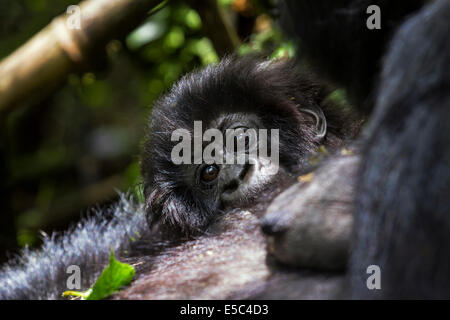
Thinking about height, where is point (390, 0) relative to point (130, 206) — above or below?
above

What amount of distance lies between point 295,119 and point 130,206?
1245 mm

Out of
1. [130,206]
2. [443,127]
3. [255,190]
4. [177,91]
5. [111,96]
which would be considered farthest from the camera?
[111,96]

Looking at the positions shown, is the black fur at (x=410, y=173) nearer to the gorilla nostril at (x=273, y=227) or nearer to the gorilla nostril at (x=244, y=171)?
the gorilla nostril at (x=273, y=227)

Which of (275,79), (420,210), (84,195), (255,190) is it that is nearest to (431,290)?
(420,210)

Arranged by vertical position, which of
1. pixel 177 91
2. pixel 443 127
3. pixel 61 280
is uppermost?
pixel 177 91

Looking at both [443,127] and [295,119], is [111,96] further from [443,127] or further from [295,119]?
[443,127]

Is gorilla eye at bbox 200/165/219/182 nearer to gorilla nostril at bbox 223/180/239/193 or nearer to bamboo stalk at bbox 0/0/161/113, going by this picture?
gorilla nostril at bbox 223/180/239/193

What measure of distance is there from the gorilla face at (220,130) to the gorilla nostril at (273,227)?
101cm

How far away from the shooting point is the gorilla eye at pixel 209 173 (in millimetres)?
2694

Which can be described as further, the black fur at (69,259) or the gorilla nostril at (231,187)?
the black fur at (69,259)

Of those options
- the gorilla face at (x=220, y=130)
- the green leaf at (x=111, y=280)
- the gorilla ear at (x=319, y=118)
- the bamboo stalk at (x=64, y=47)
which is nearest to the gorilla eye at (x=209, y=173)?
the gorilla face at (x=220, y=130)

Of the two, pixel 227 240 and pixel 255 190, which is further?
pixel 255 190

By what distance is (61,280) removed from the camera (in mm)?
2922

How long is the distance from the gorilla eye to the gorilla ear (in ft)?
1.57
